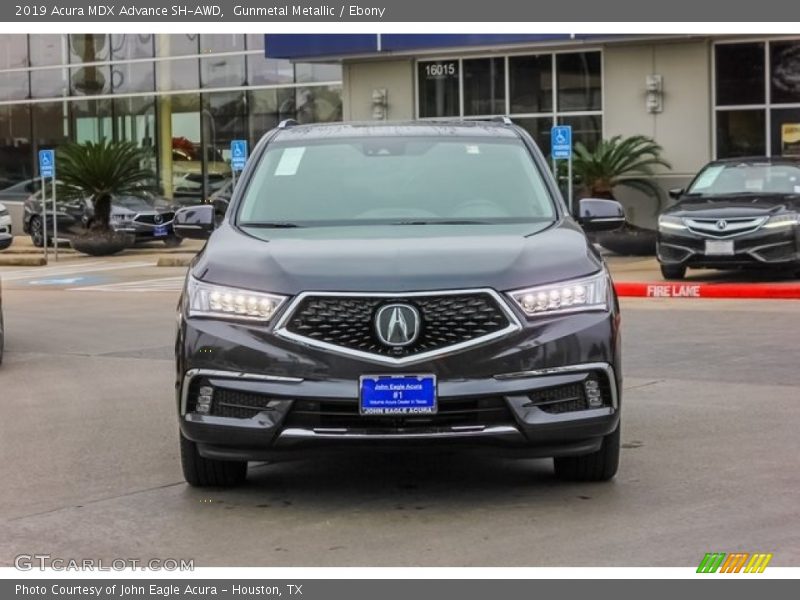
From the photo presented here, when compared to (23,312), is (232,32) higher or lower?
higher

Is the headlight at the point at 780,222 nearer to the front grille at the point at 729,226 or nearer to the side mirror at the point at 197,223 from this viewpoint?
the front grille at the point at 729,226

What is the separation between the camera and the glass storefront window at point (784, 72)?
26.8m

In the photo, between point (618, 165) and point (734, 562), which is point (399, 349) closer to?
point (734, 562)

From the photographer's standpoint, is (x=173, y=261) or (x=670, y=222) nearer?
(x=670, y=222)

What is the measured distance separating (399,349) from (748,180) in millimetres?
14541

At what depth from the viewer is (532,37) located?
91.3 feet

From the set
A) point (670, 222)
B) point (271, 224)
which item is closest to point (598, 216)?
point (271, 224)

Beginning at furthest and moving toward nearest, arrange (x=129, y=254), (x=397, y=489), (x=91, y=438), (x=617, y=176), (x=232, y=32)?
(x=232, y=32) < (x=129, y=254) < (x=617, y=176) < (x=91, y=438) < (x=397, y=489)

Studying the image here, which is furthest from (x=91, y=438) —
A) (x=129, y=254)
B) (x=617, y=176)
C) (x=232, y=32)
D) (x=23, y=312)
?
(x=232, y=32)

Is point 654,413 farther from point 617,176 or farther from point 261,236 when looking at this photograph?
point 617,176

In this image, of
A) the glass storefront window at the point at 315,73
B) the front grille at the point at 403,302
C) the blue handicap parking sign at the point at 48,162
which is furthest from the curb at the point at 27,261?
the front grille at the point at 403,302

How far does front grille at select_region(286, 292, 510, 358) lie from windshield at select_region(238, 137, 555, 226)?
1.14 metres

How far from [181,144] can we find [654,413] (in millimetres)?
33365

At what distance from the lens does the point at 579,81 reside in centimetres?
2878
